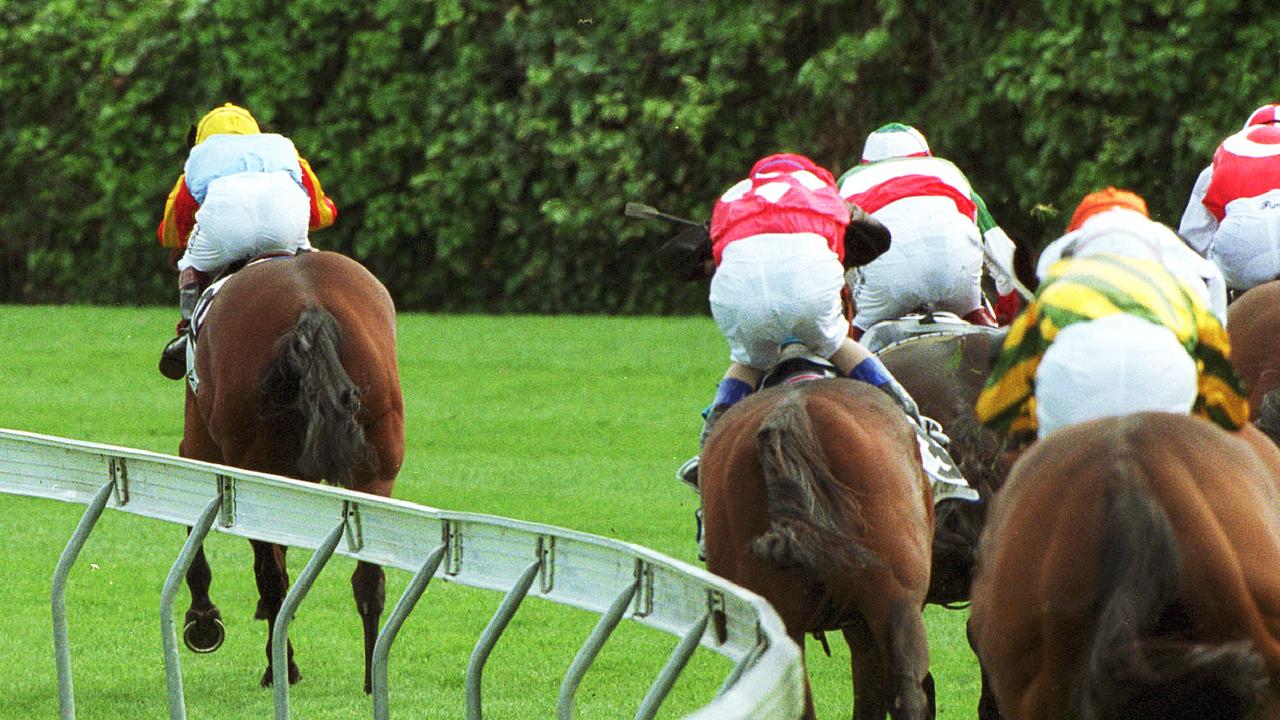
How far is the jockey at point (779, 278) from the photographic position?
4.82 metres

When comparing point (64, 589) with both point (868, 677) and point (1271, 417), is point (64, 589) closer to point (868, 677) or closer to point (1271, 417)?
point (868, 677)

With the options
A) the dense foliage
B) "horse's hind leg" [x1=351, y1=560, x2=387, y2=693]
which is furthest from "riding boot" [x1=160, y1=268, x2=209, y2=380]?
the dense foliage

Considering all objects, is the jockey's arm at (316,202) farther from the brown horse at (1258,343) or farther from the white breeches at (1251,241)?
the brown horse at (1258,343)

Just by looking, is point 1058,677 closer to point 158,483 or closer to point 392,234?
point 158,483

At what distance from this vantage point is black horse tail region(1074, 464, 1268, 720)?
313 cm

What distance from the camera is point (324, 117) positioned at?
703 inches

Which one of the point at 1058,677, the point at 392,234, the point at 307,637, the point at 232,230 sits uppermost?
the point at 1058,677

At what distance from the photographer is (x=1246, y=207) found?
6555 millimetres

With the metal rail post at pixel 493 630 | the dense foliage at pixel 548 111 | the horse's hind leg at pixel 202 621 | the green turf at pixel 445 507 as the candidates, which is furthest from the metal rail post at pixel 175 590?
the dense foliage at pixel 548 111

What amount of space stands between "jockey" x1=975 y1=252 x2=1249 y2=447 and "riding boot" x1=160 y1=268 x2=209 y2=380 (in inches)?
154

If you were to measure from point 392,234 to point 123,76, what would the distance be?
2.95 m

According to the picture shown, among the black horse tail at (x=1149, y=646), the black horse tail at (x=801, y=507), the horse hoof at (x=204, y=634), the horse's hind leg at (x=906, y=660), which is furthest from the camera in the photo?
the horse hoof at (x=204, y=634)

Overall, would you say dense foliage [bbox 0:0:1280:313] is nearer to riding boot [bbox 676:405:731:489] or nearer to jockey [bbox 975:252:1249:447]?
riding boot [bbox 676:405:731:489]

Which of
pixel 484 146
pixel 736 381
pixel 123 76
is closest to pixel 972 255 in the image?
pixel 736 381
